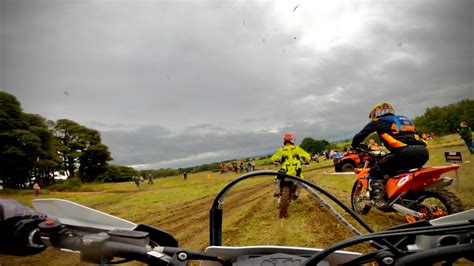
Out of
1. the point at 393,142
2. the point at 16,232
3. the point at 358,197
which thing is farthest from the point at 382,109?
the point at 16,232

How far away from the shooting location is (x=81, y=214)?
107 centimetres

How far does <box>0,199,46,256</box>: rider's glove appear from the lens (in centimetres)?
98

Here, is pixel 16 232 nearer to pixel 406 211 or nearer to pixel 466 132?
pixel 406 211

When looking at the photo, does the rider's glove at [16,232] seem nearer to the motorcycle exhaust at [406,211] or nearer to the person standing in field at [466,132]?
the motorcycle exhaust at [406,211]

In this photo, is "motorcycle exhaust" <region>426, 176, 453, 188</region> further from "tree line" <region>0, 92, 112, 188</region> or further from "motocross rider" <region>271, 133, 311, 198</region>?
"tree line" <region>0, 92, 112, 188</region>

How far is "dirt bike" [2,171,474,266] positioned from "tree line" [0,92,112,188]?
39.3 ft

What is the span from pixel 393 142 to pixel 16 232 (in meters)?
4.72

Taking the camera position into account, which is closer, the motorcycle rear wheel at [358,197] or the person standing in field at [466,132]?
the motorcycle rear wheel at [358,197]

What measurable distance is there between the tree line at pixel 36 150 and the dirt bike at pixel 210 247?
472 inches

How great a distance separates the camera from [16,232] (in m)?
0.97

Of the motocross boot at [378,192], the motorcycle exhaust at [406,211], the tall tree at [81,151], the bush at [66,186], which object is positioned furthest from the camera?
the tall tree at [81,151]

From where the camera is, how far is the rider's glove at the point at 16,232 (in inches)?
38.5

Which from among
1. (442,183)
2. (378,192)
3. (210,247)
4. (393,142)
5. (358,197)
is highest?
(393,142)

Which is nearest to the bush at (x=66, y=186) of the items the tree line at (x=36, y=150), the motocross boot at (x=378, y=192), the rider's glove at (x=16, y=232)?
the tree line at (x=36, y=150)
